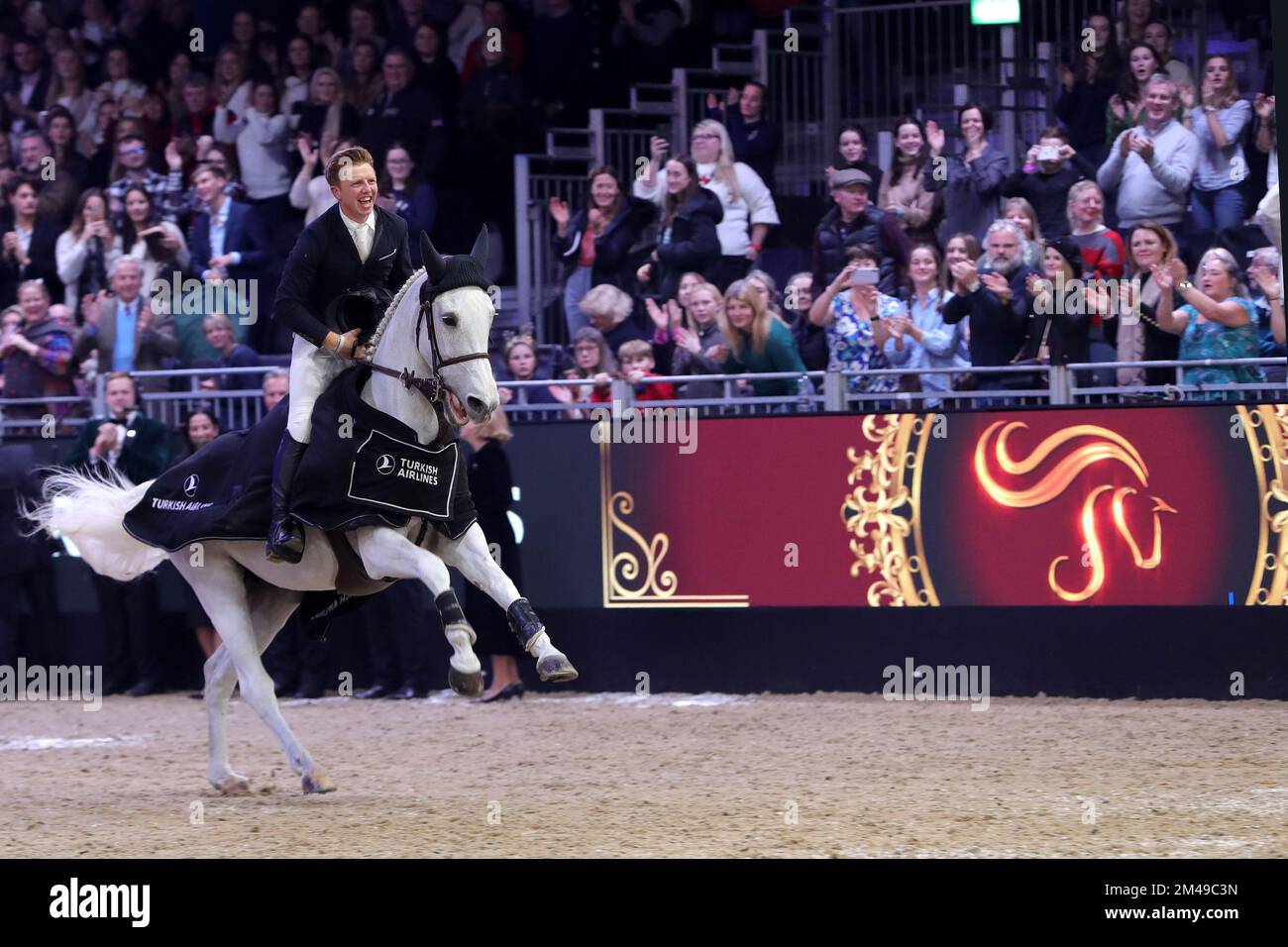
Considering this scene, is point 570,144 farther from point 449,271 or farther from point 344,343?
point 449,271

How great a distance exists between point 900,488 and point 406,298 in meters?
4.68

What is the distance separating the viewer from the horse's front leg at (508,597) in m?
8.13

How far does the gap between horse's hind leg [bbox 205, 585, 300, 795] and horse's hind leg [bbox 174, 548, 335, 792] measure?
0.11 feet

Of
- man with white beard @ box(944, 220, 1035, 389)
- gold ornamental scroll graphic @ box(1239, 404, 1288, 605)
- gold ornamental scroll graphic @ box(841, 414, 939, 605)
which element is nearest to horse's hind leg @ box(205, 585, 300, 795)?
gold ornamental scroll graphic @ box(841, 414, 939, 605)

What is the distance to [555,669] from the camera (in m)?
8.10

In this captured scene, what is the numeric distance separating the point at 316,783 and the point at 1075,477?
5.07 metres

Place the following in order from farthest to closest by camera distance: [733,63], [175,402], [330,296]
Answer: [733,63], [175,402], [330,296]

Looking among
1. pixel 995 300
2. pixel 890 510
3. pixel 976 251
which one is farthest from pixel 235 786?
pixel 976 251

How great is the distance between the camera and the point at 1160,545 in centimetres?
1172

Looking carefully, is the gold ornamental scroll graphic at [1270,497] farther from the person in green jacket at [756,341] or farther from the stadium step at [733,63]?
the stadium step at [733,63]

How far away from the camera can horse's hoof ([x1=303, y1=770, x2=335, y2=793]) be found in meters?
9.41

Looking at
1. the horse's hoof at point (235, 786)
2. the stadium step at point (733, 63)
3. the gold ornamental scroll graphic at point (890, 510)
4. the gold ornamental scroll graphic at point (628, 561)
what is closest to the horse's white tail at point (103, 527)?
the horse's hoof at point (235, 786)

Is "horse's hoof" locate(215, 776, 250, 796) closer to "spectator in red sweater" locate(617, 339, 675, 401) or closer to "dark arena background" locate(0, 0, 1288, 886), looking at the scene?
"dark arena background" locate(0, 0, 1288, 886)
